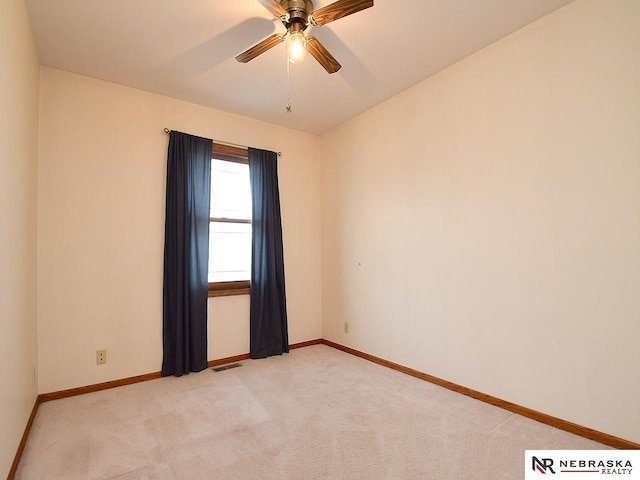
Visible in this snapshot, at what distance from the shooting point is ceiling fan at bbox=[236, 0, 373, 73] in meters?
1.75

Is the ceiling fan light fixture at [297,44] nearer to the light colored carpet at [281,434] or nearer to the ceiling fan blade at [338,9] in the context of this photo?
the ceiling fan blade at [338,9]

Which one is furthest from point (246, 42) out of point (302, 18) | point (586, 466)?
point (586, 466)

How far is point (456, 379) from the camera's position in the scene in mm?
2689

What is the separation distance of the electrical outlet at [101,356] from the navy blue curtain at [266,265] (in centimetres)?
137

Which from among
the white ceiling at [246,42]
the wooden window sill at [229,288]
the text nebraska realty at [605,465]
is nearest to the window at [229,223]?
the wooden window sill at [229,288]

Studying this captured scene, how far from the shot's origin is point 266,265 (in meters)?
3.73

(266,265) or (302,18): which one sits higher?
(302,18)

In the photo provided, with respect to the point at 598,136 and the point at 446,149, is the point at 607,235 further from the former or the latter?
the point at 446,149

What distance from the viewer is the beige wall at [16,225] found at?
156 centimetres

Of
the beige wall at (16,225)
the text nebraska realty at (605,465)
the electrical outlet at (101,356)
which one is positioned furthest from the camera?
the electrical outlet at (101,356)

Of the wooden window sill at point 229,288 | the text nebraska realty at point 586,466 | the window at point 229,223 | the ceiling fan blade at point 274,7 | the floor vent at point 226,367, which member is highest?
the ceiling fan blade at point 274,7

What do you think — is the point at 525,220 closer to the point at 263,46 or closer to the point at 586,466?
the point at 586,466

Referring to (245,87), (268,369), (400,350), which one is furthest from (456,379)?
(245,87)

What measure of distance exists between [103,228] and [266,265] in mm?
1622
